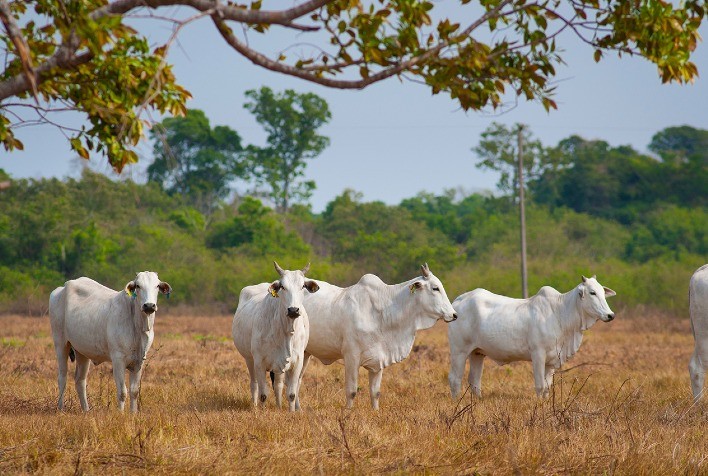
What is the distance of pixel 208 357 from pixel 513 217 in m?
34.6

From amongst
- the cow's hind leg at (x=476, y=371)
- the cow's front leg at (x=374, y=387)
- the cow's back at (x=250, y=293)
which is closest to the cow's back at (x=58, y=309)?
the cow's back at (x=250, y=293)

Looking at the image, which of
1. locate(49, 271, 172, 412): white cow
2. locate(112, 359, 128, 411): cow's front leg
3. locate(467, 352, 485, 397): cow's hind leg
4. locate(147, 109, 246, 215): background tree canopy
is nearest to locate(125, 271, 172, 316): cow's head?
locate(49, 271, 172, 412): white cow

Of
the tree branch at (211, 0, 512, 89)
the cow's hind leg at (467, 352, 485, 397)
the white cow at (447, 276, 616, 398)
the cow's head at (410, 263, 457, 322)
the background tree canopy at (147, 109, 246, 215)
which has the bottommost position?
the cow's hind leg at (467, 352, 485, 397)

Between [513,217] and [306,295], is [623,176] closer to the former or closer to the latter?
[513,217]

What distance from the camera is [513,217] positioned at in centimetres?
4800

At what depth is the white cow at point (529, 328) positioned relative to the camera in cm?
1134

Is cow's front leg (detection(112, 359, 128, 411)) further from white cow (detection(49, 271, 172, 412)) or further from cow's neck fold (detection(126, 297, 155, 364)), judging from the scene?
cow's neck fold (detection(126, 297, 155, 364))

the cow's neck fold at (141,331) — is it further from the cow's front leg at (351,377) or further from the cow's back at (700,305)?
the cow's back at (700,305)

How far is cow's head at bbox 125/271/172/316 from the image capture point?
368 inches

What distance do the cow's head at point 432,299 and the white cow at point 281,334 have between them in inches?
53.1

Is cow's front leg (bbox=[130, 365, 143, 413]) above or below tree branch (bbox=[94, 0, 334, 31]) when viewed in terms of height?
below

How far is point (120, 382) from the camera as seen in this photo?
9.38 m

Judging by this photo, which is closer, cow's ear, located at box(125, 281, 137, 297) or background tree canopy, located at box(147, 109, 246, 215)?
cow's ear, located at box(125, 281, 137, 297)

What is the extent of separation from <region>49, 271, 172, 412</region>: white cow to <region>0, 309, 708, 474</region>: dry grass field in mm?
353
